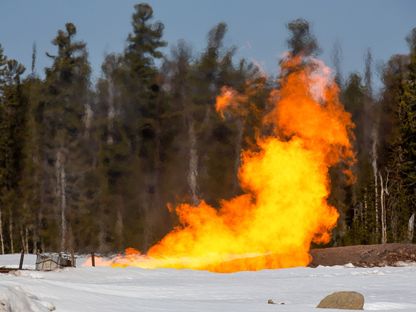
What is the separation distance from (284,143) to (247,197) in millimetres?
4117

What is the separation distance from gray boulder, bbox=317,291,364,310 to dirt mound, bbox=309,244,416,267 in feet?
42.4

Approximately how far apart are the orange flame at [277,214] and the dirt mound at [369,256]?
904mm

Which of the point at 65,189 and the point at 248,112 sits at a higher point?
the point at 248,112

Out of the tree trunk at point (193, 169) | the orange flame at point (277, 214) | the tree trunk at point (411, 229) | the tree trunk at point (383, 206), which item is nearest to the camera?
the orange flame at point (277, 214)

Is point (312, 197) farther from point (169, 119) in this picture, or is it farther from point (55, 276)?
point (169, 119)

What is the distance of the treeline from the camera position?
150ft

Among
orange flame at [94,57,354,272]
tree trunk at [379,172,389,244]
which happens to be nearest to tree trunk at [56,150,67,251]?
orange flame at [94,57,354,272]

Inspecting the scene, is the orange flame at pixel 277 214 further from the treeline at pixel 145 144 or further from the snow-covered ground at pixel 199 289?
the treeline at pixel 145 144

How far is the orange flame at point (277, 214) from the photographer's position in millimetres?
28688

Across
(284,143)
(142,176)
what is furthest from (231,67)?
(284,143)

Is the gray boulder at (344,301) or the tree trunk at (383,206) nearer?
the gray boulder at (344,301)

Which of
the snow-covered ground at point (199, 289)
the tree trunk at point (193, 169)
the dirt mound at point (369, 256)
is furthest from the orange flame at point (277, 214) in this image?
the tree trunk at point (193, 169)

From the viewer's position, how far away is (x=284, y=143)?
29.6m

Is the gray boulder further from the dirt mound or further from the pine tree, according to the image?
the pine tree
